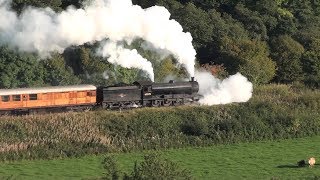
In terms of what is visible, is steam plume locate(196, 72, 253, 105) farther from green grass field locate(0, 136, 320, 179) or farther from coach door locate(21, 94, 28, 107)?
coach door locate(21, 94, 28, 107)

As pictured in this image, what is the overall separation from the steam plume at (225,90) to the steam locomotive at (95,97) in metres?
1.58

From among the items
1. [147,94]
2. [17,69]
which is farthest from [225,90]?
[17,69]

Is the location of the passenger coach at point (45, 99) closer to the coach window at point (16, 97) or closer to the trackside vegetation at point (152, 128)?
the coach window at point (16, 97)

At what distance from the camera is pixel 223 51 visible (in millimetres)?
67812

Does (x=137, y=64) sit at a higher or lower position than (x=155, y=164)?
higher

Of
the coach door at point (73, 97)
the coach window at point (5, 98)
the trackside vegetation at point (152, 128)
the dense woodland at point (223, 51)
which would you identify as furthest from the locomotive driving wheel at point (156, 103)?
the coach window at point (5, 98)

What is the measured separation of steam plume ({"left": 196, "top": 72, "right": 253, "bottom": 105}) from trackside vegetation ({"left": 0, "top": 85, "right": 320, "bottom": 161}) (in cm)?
142

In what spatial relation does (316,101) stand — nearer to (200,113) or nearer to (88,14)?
(200,113)

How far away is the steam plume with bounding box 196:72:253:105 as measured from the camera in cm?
5403

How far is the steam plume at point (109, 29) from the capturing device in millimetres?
50594

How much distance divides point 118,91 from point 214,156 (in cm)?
918

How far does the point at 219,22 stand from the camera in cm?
7344

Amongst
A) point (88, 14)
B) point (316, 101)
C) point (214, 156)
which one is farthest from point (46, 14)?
point (316, 101)

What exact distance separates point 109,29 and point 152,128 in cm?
824
